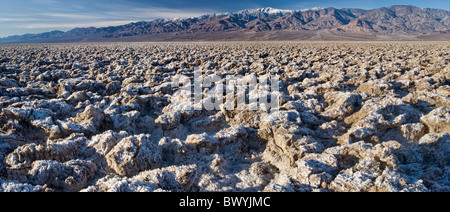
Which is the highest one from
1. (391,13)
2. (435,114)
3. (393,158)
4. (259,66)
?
(391,13)

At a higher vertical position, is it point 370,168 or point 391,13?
point 391,13

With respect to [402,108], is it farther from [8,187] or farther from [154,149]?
[8,187]

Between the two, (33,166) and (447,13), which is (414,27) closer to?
(447,13)

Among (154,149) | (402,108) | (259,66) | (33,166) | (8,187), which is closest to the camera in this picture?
(8,187)

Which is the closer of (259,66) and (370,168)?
(370,168)

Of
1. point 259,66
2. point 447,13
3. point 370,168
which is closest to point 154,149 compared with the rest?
point 370,168

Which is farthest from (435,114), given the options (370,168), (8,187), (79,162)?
(8,187)

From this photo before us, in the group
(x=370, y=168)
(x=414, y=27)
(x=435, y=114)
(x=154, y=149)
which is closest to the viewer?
(x=370, y=168)

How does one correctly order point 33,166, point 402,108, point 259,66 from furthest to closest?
point 259,66 → point 402,108 → point 33,166
